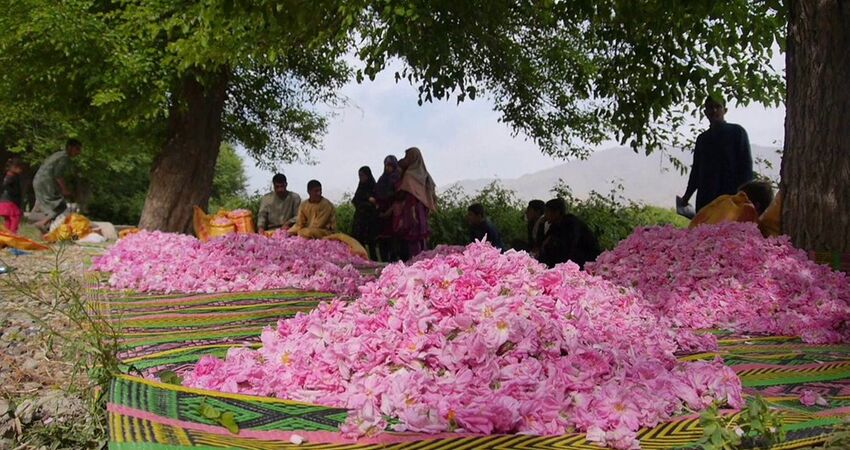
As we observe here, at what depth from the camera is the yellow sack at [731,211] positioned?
6.44 meters

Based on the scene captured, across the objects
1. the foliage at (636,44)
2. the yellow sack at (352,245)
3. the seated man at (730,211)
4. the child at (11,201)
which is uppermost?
the foliage at (636,44)

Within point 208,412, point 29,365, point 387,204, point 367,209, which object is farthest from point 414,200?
point 208,412

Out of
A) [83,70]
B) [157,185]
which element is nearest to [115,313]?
[83,70]

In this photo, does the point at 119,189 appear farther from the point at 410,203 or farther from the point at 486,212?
the point at 410,203

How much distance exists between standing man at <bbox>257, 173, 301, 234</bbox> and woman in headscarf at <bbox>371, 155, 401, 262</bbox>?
1.44 meters

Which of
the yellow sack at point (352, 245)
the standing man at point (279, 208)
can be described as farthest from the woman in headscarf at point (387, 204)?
the standing man at point (279, 208)

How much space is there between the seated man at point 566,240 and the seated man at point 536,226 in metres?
0.68

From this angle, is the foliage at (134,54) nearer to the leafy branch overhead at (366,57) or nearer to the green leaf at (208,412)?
the leafy branch overhead at (366,57)

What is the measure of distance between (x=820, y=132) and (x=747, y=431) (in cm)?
426

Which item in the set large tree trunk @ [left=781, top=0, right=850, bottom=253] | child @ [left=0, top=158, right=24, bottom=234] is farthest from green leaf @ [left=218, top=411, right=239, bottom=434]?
child @ [left=0, top=158, right=24, bottom=234]

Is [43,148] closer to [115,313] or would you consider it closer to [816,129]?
[115,313]

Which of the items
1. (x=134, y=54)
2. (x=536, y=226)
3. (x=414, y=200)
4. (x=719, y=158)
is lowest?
(x=536, y=226)

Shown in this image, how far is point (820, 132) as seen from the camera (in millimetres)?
5844

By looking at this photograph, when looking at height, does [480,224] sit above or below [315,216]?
below
